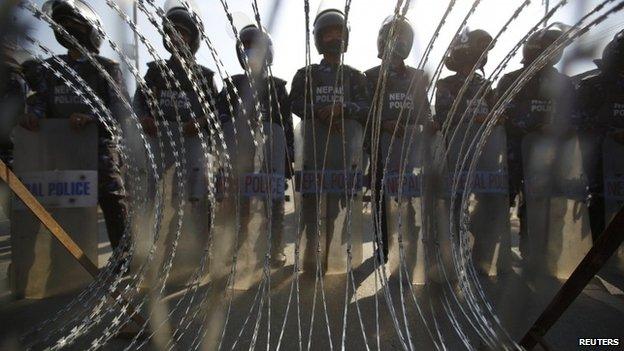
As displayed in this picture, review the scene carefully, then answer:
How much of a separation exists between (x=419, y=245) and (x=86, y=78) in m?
3.19

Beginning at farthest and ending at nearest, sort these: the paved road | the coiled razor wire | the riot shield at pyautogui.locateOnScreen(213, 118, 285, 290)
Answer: the riot shield at pyautogui.locateOnScreen(213, 118, 285, 290) < the paved road < the coiled razor wire

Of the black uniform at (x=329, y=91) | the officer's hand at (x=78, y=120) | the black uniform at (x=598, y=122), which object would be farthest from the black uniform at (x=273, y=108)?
the black uniform at (x=598, y=122)

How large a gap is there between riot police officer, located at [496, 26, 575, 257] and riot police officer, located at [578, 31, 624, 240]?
0.54 ft

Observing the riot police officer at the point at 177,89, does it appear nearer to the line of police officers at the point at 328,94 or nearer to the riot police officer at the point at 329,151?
the line of police officers at the point at 328,94

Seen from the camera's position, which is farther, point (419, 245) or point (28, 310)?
point (419, 245)

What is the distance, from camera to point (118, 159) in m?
3.11

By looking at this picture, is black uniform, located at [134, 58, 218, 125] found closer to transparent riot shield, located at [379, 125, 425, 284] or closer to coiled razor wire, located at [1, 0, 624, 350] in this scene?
coiled razor wire, located at [1, 0, 624, 350]

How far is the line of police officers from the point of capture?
2971 mm

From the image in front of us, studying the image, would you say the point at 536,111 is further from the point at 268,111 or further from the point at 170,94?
the point at 170,94

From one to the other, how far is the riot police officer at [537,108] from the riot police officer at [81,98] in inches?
144

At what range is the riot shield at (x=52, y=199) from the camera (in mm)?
2682

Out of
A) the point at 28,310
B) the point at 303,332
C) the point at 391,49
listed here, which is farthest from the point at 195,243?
the point at 391,49

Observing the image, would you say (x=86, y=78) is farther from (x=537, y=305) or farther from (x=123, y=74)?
(x=537, y=305)

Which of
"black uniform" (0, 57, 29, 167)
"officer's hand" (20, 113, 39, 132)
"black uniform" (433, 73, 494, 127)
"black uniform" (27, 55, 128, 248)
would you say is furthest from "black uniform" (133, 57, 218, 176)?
"black uniform" (433, 73, 494, 127)
